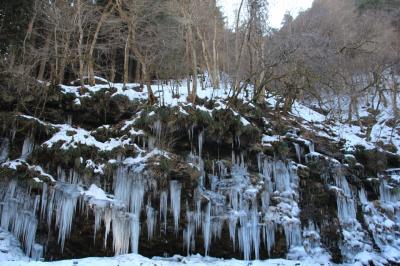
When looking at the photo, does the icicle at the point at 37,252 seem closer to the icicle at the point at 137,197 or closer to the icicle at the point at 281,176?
the icicle at the point at 137,197

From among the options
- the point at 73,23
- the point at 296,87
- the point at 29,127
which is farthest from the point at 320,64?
the point at 29,127

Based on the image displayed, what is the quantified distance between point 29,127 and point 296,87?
34.2 ft

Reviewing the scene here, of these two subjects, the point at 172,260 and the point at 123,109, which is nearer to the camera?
the point at 172,260

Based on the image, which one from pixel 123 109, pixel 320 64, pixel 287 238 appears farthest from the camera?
pixel 320 64

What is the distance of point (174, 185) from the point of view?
35.6 feet

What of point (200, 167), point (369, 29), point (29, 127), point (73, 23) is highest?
point (369, 29)

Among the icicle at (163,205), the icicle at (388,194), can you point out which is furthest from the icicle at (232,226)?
the icicle at (388,194)

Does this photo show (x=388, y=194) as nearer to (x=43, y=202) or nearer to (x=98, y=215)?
(x=98, y=215)

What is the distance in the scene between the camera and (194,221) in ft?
35.5

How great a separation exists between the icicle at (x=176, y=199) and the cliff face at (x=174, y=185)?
0.03 m

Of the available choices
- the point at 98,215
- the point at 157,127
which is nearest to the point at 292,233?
the point at 157,127

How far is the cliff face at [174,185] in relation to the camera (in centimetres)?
1020

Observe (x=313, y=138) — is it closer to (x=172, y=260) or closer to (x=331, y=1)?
(x=172, y=260)

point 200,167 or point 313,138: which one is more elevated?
point 313,138
